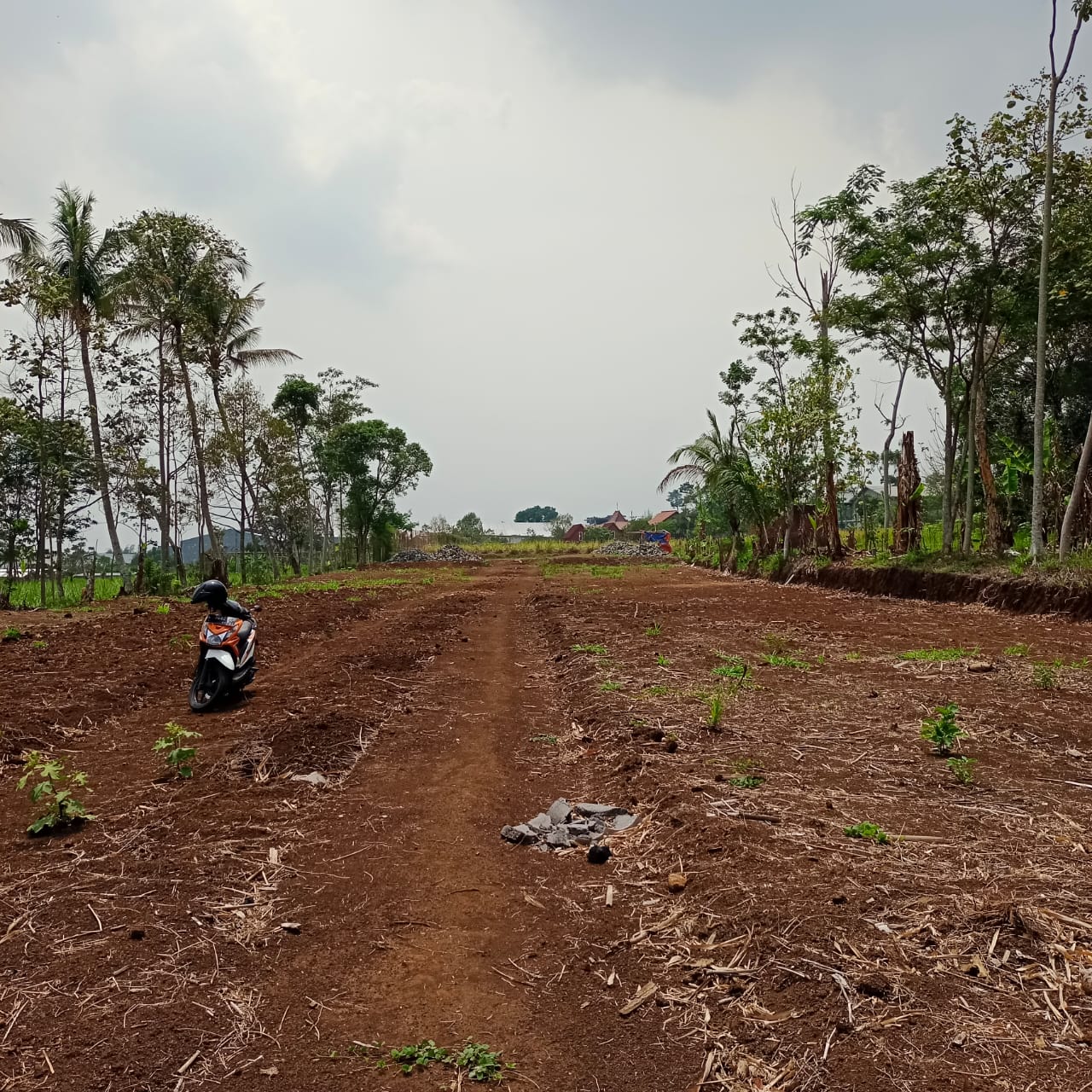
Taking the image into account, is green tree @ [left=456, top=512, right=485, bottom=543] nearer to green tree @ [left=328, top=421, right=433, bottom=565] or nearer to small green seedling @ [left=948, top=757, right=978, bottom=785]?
green tree @ [left=328, top=421, right=433, bottom=565]

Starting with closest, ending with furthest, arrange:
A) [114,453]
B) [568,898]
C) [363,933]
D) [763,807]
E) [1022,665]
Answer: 1. [363,933]
2. [568,898]
3. [763,807]
4. [1022,665]
5. [114,453]

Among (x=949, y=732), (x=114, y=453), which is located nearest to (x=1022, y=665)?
(x=949, y=732)

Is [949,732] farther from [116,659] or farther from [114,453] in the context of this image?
[114,453]

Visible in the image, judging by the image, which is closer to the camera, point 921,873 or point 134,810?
point 921,873

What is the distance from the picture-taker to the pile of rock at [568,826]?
4.73 m

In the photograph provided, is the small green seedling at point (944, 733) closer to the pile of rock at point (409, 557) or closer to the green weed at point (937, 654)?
the green weed at point (937, 654)

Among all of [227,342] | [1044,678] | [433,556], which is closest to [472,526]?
[433,556]

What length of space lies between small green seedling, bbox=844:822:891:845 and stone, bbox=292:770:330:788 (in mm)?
3599

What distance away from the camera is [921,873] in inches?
146

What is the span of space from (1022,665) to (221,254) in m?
27.2

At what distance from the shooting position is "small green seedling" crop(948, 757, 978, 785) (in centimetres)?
503

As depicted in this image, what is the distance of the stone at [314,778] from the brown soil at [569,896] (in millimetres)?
130

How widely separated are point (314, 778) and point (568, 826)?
6.74 feet

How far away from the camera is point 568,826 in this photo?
4.88 meters
